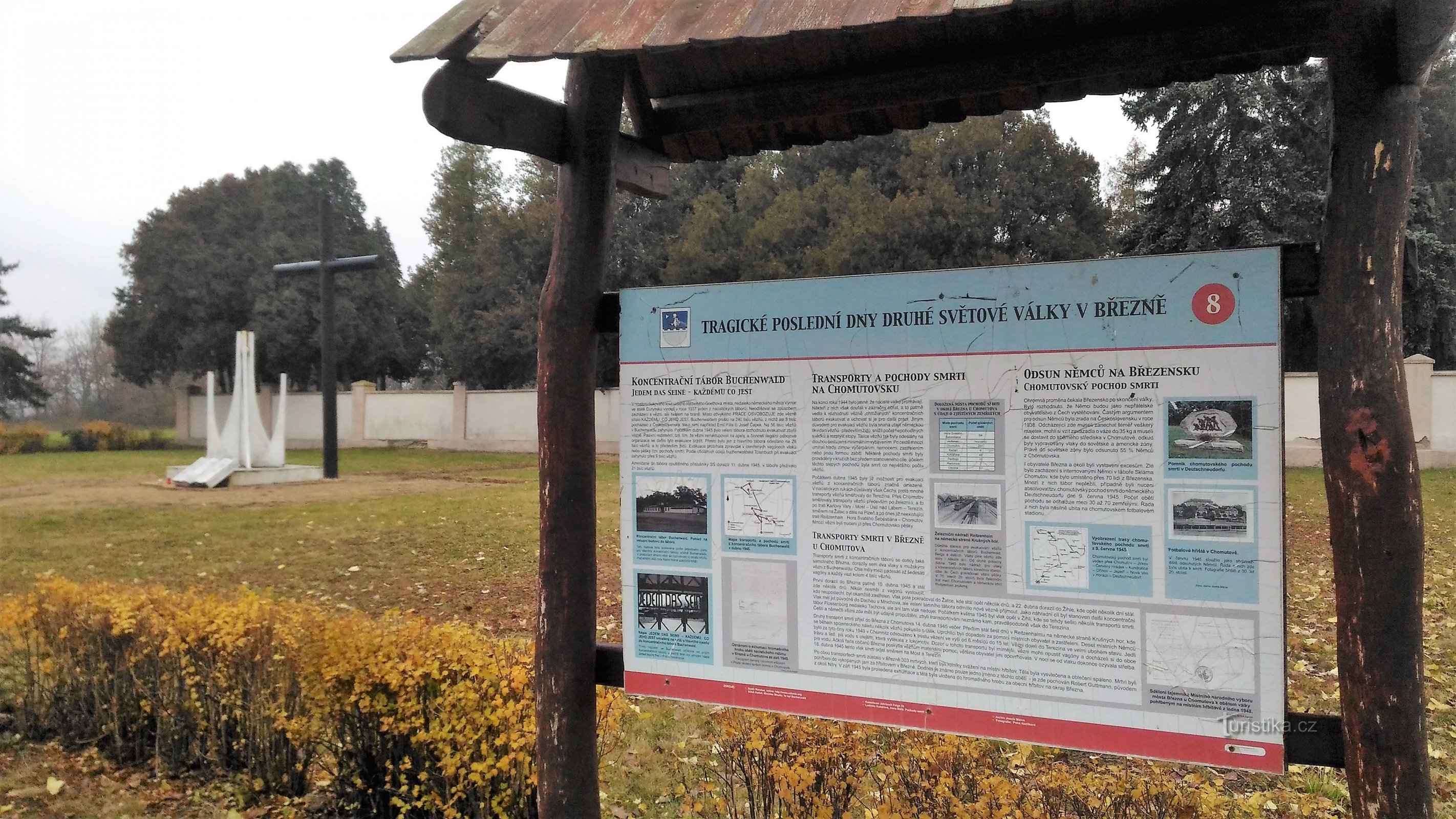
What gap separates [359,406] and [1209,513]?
1124 inches

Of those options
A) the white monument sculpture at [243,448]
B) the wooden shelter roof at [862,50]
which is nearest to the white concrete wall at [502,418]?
the white monument sculpture at [243,448]

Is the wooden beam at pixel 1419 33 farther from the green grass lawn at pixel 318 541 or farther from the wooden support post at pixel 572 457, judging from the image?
the green grass lawn at pixel 318 541

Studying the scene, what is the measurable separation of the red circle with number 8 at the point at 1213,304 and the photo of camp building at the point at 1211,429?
18cm

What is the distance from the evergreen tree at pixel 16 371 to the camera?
3400 cm

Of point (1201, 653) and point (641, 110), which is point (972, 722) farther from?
point (641, 110)

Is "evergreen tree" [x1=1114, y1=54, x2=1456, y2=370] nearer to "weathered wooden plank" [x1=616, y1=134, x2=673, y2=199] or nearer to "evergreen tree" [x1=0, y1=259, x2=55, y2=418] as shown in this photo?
"weathered wooden plank" [x1=616, y1=134, x2=673, y2=199]

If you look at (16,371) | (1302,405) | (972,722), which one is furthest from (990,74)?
(16,371)

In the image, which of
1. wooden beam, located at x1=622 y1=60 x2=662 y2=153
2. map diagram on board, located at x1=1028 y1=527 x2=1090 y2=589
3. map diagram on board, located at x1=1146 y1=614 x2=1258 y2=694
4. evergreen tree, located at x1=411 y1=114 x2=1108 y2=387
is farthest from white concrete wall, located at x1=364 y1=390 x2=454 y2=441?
map diagram on board, located at x1=1146 y1=614 x2=1258 y2=694

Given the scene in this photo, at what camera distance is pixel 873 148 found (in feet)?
82.4

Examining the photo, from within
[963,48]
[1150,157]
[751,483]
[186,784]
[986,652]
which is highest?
[1150,157]

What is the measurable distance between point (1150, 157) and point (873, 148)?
23.1ft

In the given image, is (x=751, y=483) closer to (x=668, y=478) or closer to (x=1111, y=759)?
(x=668, y=478)

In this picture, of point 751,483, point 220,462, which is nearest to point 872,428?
point 751,483

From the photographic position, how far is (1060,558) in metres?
2.15
